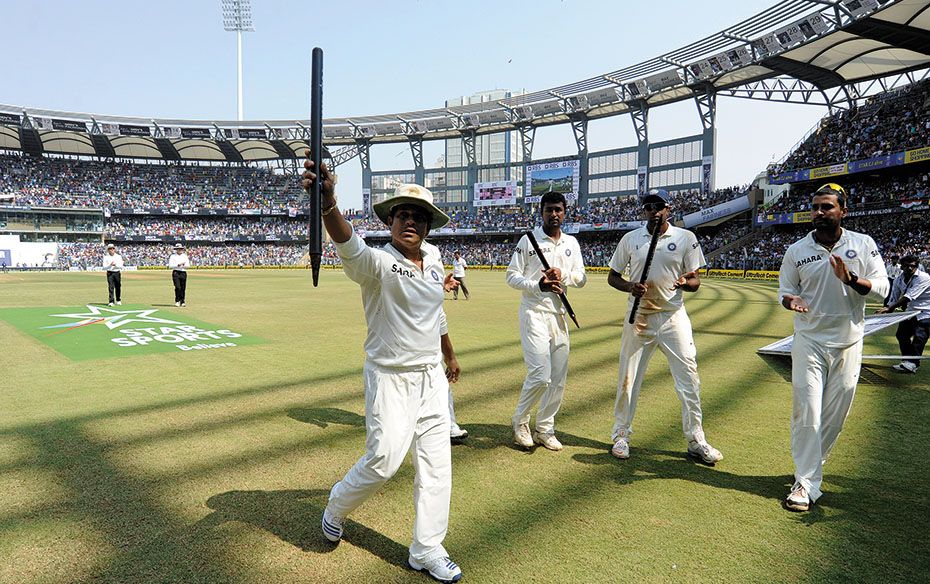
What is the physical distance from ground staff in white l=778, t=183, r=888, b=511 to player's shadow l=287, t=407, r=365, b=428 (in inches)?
144

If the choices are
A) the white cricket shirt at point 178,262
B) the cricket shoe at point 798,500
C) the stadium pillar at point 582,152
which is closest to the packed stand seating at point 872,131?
the stadium pillar at point 582,152

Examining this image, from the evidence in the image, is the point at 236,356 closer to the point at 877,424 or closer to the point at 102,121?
the point at 877,424

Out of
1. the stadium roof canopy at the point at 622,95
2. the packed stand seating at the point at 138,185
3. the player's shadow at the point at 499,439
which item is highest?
the stadium roof canopy at the point at 622,95

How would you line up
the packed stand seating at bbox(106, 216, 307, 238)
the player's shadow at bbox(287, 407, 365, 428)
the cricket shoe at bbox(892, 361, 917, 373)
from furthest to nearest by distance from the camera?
the packed stand seating at bbox(106, 216, 307, 238), the cricket shoe at bbox(892, 361, 917, 373), the player's shadow at bbox(287, 407, 365, 428)

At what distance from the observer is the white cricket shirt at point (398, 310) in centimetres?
275

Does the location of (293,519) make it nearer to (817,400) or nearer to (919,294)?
(817,400)

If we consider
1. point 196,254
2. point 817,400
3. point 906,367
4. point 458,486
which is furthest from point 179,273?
point 196,254

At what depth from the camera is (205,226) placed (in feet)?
207

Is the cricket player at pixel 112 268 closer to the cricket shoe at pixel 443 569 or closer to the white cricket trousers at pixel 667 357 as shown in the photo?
the white cricket trousers at pixel 667 357

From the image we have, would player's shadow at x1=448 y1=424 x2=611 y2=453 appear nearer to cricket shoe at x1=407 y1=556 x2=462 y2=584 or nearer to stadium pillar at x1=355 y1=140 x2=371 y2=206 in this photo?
cricket shoe at x1=407 y1=556 x2=462 y2=584

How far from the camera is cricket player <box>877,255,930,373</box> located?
25.6ft

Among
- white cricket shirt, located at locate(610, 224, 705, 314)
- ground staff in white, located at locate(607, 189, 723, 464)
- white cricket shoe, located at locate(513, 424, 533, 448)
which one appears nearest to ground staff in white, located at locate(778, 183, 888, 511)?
ground staff in white, located at locate(607, 189, 723, 464)

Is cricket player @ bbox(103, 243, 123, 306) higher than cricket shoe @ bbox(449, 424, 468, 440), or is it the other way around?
cricket player @ bbox(103, 243, 123, 306)

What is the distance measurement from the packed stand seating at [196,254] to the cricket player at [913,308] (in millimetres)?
49023
